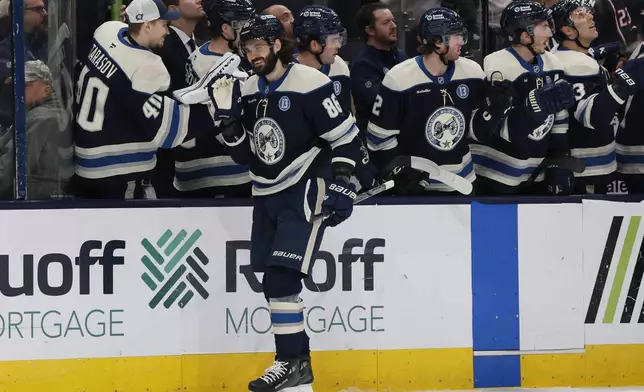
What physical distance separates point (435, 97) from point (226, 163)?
0.94 m

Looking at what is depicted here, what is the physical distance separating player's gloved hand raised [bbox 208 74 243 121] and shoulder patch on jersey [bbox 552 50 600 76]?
1.59 meters

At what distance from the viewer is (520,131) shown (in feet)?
18.7

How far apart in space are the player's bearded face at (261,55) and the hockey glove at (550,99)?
3.90 feet

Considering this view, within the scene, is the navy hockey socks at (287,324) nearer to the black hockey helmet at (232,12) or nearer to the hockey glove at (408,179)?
the hockey glove at (408,179)

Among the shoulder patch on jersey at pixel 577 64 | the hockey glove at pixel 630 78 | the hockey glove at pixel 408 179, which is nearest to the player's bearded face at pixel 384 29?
the shoulder patch on jersey at pixel 577 64

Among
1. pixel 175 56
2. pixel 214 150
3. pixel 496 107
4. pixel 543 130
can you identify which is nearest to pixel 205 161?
pixel 214 150

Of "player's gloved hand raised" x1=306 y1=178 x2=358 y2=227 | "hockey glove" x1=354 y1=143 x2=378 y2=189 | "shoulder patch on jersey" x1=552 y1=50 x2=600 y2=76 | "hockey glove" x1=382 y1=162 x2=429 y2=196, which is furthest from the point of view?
"shoulder patch on jersey" x1=552 y1=50 x2=600 y2=76

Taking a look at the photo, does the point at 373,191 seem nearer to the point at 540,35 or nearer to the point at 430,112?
the point at 430,112

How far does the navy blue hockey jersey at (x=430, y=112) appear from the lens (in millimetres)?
5582

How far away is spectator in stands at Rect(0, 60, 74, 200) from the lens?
16.9 feet

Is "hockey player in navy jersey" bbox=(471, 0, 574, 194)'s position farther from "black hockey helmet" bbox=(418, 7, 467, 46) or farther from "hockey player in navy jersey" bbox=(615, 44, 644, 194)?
"hockey player in navy jersey" bbox=(615, 44, 644, 194)

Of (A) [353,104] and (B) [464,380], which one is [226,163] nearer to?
(A) [353,104]

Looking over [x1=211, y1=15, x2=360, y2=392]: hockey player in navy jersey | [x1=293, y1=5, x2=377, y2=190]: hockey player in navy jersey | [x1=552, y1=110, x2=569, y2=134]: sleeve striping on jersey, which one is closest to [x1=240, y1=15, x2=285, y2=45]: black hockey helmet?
[x1=211, y1=15, x2=360, y2=392]: hockey player in navy jersey

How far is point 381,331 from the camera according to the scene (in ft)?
17.6
